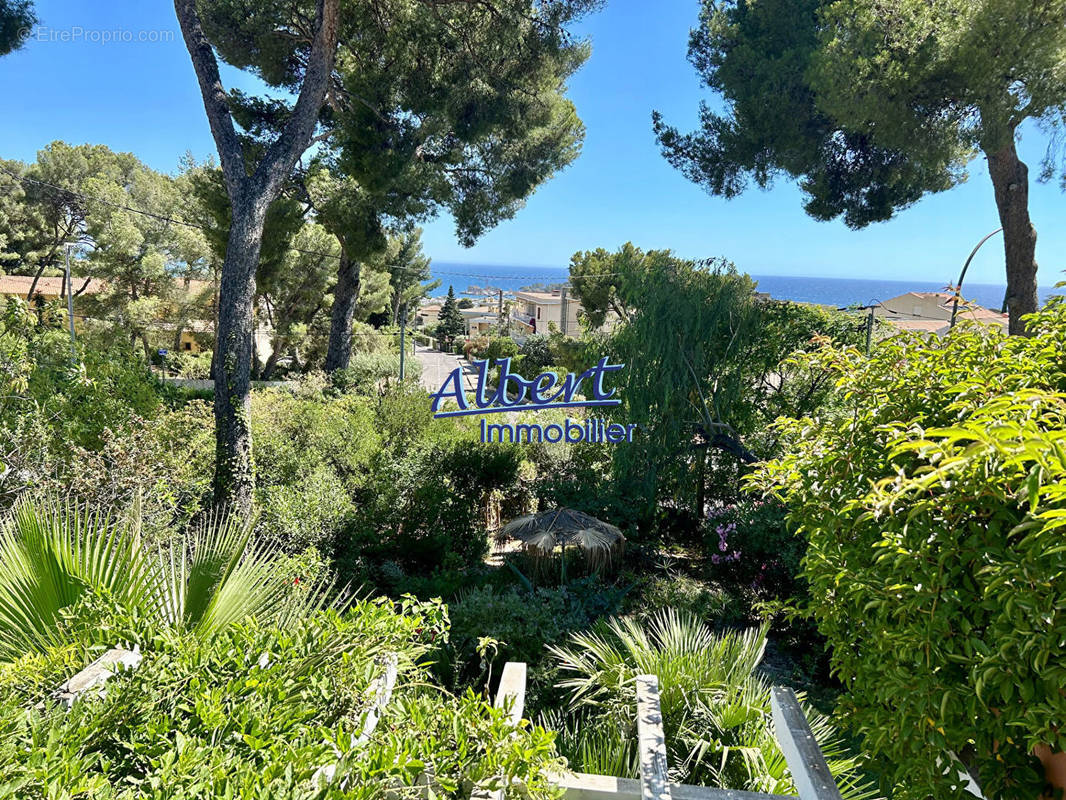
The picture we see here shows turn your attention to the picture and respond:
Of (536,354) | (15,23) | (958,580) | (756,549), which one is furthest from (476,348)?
(958,580)

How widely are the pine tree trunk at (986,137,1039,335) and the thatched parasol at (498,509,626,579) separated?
5099 millimetres

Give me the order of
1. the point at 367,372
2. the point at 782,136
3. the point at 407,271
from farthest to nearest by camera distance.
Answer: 1. the point at 407,271
2. the point at 367,372
3. the point at 782,136

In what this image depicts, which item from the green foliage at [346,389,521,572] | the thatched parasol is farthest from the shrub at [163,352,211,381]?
the thatched parasol

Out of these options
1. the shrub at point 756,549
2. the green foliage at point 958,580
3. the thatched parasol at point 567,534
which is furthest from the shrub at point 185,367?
the green foliage at point 958,580

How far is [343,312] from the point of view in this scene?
1408 cm

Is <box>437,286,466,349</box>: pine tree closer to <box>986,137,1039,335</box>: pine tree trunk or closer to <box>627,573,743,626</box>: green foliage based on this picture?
<box>986,137,1039,335</box>: pine tree trunk

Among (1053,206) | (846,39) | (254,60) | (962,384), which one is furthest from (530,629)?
(254,60)

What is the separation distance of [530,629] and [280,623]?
2006mm

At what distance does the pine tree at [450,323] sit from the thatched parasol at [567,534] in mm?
32089

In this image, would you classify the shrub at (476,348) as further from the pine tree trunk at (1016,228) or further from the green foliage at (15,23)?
the pine tree trunk at (1016,228)

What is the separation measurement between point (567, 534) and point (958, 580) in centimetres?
476

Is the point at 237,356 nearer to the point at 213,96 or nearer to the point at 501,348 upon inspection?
the point at 213,96

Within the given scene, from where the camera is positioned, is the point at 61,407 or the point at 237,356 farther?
the point at 237,356

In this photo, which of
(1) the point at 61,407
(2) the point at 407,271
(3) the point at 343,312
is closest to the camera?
(1) the point at 61,407
